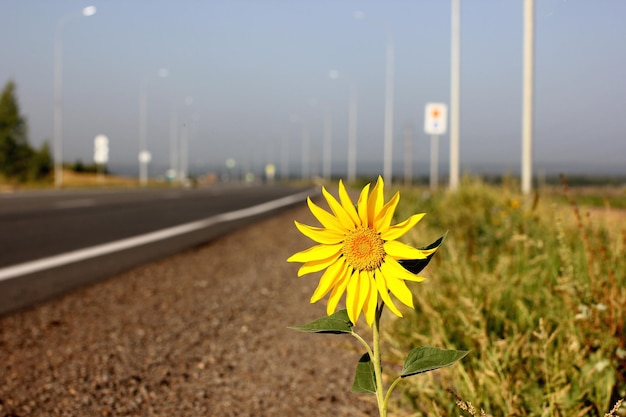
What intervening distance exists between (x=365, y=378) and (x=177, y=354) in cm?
280

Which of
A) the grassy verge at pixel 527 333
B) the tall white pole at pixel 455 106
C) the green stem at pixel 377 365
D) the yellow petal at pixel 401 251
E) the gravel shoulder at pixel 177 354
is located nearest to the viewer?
the yellow petal at pixel 401 251

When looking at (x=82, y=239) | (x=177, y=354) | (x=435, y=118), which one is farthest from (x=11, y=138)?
(x=177, y=354)

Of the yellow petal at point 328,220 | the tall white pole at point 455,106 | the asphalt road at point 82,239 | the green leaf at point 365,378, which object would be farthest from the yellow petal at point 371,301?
the tall white pole at point 455,106

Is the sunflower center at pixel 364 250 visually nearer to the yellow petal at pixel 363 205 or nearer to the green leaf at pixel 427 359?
the yellow petal at pixel 363 205

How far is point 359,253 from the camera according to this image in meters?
1.42

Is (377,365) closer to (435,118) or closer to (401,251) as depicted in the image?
(401,251)

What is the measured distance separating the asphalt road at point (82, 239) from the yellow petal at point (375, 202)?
5.22 metres

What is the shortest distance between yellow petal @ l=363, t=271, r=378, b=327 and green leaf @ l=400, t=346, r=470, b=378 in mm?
139

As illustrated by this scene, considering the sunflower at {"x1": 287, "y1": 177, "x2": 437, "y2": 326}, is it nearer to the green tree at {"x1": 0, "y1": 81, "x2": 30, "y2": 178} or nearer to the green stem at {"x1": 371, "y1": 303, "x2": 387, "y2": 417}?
the green stem at {"x1": 371, "y1": 303, "x2": 387, "y2": 417}

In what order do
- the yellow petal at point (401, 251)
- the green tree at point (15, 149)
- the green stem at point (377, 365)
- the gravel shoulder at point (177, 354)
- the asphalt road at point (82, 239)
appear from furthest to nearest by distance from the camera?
the green tree at point (15, 149), the asphalt road at point (82, 239), the gravel shoulder at point (177, 354), the green stem at point (377, 365), the yellow petal at point (401, 251)

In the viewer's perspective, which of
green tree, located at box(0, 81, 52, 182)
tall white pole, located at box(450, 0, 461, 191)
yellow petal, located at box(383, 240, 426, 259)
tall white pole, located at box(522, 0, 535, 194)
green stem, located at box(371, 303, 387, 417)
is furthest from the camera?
green tree, located at box(0, 81, 52, 182)

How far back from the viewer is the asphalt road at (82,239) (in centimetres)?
751

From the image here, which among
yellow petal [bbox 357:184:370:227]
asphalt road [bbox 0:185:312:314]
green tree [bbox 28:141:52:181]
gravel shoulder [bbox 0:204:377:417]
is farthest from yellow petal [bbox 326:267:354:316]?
green tree [bbox 28:141:52:181]

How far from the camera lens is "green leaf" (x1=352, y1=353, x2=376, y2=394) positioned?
5.07ft
